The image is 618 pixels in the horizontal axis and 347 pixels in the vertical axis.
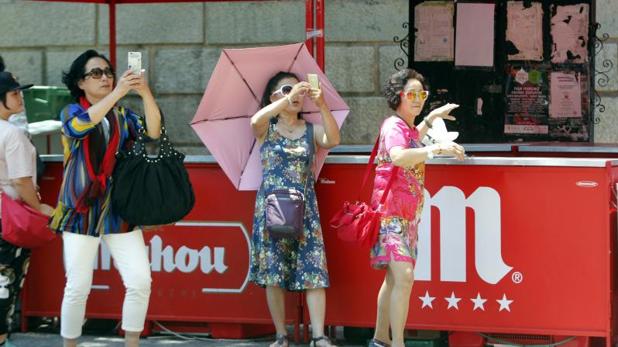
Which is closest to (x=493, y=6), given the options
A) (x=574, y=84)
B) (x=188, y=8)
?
(x=574, y=84)

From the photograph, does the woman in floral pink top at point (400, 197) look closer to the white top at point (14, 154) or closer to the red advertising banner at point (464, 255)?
the red advertising banner at point (464, 255)

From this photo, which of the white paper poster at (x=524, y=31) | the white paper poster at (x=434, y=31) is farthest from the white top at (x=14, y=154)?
the white paper poster at (x=524, y=31)

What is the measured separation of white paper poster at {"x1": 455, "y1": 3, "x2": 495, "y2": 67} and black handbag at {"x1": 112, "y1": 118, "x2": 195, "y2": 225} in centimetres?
464

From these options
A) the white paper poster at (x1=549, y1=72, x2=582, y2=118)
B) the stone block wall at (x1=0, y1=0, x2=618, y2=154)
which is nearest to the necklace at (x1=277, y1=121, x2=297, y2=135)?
the stone block wall at (x1=0, y1=0, x2=618, y2=154)

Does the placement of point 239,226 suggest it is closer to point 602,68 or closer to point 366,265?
point 366,265

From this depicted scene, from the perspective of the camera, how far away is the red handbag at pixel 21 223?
663 cm

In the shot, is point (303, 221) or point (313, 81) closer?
point (313, 81)

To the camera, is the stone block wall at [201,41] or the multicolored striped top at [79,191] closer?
the multicolored striped top at [79,191]

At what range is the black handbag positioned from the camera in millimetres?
6242

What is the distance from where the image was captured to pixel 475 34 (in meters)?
10.4

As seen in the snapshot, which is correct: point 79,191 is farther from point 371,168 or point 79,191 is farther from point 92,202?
point 371,168

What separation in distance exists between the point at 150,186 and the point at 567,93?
5260 mm

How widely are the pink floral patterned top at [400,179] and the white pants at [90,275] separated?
53.5 inches

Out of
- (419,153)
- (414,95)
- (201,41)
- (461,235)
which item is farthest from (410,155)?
(201,41)
